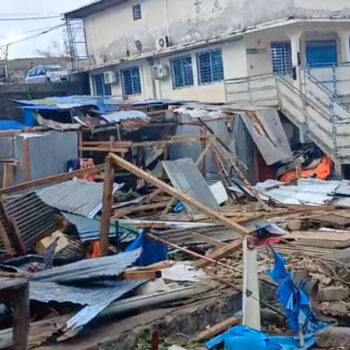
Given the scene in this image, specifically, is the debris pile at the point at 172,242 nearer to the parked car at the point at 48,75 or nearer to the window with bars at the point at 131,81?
the window with bars at the point at 131,81

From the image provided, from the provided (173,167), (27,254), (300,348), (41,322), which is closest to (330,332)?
(300,348)

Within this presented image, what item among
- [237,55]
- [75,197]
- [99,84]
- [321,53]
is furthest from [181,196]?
[99,84]

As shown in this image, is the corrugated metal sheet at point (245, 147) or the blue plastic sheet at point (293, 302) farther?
the corrugated metal sheet at point (245, 147)

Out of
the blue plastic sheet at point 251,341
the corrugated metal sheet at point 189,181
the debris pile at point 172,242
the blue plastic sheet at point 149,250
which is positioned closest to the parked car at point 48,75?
the debris pile at point 172,242

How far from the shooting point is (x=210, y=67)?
84.3ft

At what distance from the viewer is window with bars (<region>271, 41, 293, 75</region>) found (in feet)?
80.3

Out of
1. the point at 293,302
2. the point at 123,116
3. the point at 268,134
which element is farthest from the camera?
the point at 268,134

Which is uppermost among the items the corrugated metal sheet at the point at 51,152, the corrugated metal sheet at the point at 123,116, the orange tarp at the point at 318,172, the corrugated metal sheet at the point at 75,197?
the corrugated metal sheet at the point at 123,116

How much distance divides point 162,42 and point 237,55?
4.01 metres

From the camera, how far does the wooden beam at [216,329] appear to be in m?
7.27

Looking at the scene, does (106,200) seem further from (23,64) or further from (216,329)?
(23,64)

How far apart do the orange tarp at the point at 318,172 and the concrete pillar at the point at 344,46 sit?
701 centimetres

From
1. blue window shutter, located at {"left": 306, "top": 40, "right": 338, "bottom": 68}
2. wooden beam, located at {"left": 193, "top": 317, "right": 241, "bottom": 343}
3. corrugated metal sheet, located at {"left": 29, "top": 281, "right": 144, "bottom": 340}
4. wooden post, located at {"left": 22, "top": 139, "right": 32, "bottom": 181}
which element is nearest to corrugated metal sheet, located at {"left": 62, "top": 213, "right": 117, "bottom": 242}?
corrugated metal sheet, located at {"left": 29, "top": 281, "right": 144, "bottom": 340}

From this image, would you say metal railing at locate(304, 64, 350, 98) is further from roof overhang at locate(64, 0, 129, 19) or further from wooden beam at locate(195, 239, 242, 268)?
wooden beam at locate(195, 239, 242, 268)
